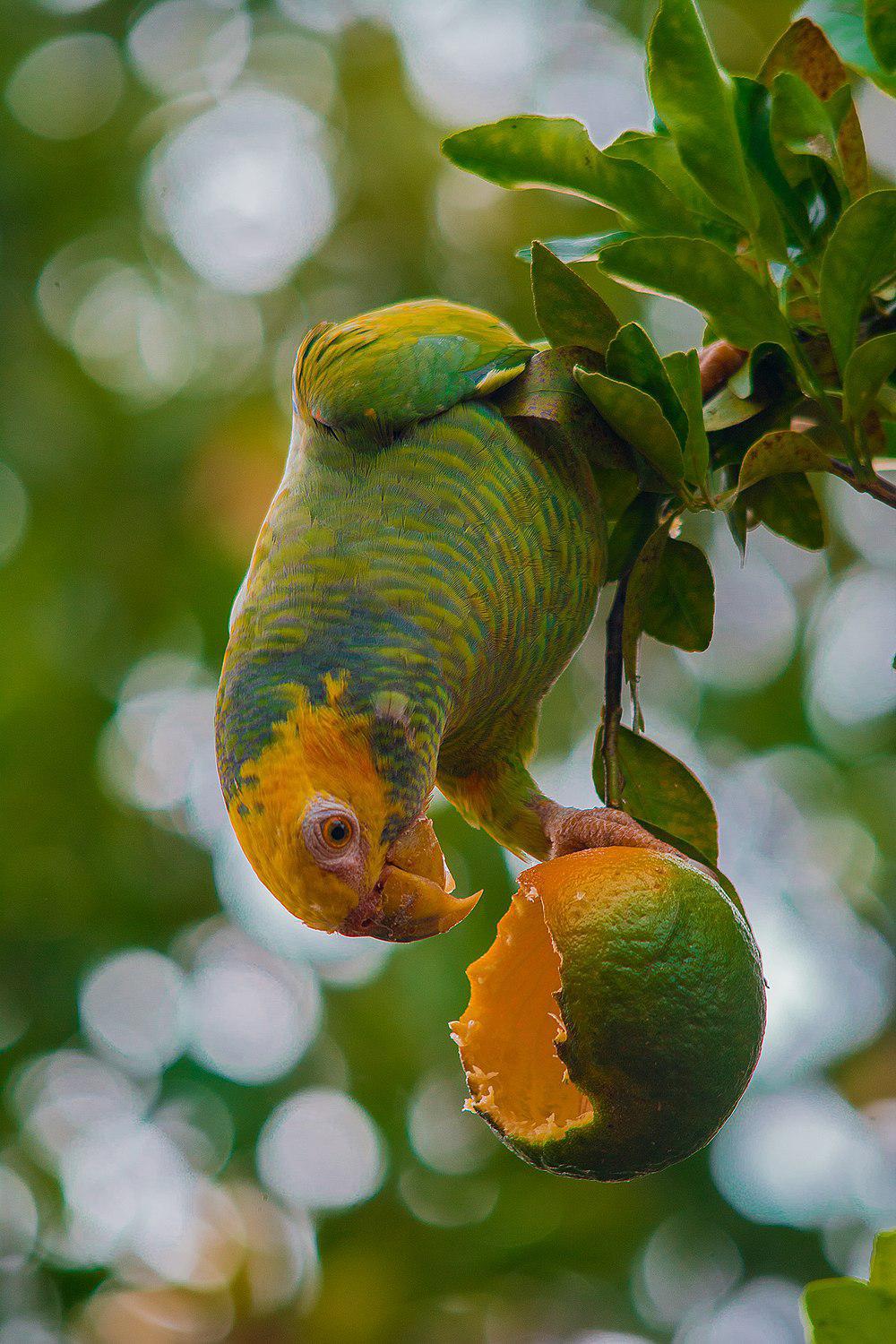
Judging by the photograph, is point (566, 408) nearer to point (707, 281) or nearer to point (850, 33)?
point (707, 281)

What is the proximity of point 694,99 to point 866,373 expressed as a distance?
42cm

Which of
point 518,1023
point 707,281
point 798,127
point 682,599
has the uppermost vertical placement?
point 798,127

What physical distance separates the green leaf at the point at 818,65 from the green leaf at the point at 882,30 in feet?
0.54

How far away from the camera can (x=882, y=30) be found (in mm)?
1545

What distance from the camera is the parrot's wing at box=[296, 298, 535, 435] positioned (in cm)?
177

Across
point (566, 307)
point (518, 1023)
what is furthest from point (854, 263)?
point (518, 1023)

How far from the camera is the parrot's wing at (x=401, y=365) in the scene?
1771 mm

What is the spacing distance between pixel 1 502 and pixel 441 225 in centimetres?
266

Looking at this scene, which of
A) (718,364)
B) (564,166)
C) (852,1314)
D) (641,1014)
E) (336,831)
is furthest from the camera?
(718,364)

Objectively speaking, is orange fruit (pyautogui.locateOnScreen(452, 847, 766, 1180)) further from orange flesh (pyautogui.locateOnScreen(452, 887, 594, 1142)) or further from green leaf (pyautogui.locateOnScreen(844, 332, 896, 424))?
green leaf (pyautogui.locateOnScreen(844, 332, 896, 424))

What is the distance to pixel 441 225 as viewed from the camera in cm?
664

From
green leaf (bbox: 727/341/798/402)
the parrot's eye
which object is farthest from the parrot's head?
green leaf (bbox: 727/341/798/402)

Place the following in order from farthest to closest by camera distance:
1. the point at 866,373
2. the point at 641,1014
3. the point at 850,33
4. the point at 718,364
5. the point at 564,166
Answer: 1. the point at 718,364
2. the point at 850,33
3. the point at 564,166
4. the point at 866,373
5. the point at 641,1014

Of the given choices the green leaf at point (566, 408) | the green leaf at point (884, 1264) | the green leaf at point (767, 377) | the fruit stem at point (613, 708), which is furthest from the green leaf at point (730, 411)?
the green leaf at point (884, 1264)
